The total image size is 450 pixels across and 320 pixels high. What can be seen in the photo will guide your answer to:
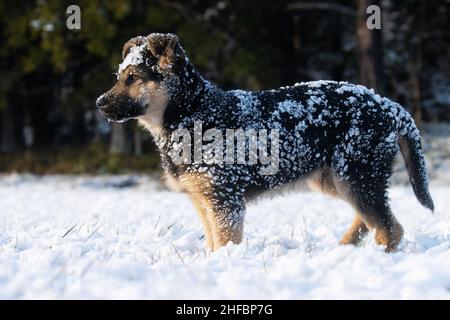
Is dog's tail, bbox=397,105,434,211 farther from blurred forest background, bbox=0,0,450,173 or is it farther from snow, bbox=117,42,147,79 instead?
blurred forest background, bbox=0,0,450,173

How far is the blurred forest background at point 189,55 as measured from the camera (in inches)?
613

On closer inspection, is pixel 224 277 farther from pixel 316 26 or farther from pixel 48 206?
pixel 316 26

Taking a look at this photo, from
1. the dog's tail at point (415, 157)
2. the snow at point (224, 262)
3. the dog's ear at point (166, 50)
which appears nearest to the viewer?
the snow at point (224, 262)

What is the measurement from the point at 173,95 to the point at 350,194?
1.91 metres

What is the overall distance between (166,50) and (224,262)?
6.67ft

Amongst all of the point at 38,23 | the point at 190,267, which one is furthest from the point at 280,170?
the point at 38,23

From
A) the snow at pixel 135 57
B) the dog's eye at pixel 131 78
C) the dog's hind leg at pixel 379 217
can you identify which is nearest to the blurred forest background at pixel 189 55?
the snow at pixel 135 57

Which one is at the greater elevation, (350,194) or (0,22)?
(0,22)

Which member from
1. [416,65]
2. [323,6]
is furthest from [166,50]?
[416,65]

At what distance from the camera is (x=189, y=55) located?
1543 centimetres

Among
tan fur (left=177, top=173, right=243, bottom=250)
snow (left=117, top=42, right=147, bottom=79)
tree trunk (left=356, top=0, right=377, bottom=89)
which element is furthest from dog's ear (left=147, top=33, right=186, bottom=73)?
tree trunk (left=356, top=0, right=377, bottom=89)

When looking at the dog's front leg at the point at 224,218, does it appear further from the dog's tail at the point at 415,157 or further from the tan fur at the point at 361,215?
the dog's tail at the point at 415,157

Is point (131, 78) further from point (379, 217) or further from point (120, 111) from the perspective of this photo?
point (379, 217)
